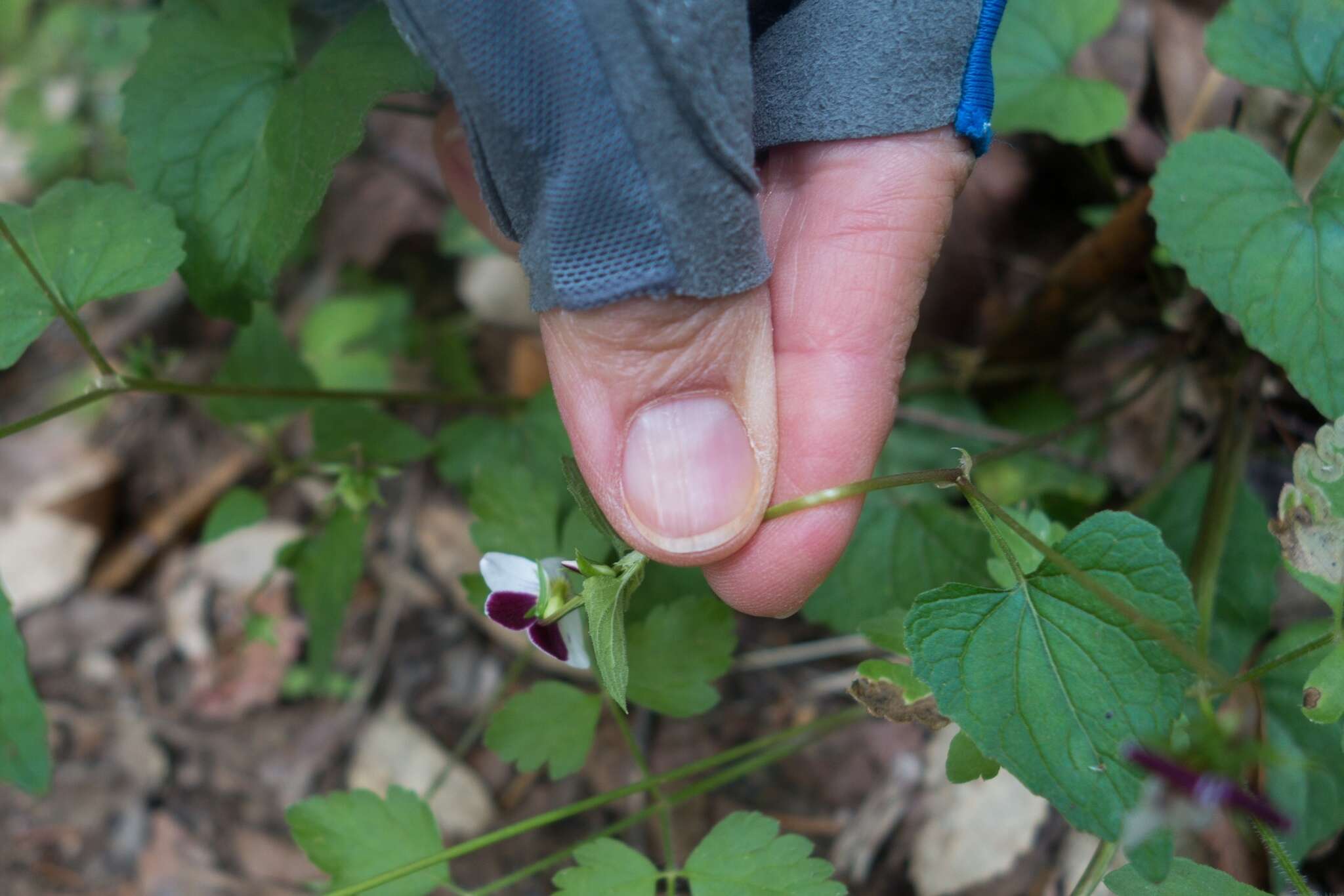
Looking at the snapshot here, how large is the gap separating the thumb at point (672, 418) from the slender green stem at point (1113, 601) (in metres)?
0.31

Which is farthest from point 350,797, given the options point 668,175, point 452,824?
point 668,175

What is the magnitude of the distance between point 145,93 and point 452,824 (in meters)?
1.53

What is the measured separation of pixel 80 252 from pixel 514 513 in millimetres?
769

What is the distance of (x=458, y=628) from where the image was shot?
2.40 m

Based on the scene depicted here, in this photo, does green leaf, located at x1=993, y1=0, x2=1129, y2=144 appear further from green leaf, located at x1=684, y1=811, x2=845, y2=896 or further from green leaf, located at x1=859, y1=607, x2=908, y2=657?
green leaf, located at x1=684, y1=811, x2=845, y2=896

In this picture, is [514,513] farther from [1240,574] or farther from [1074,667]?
[1240,574]

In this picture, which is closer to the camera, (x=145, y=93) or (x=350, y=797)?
(x=350, y=797)

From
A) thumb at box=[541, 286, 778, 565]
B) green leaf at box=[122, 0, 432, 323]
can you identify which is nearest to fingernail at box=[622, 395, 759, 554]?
thumb at box=[541, 286, 778, 565]

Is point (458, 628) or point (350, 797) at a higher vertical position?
point (350, 797)

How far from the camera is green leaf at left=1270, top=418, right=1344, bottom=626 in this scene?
46.9 inches

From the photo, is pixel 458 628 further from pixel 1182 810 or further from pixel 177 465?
pixel 1182 810

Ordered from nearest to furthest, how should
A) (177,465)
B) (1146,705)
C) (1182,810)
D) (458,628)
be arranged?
(1182,810) < (1146,705) < (458,628) < (177,465)

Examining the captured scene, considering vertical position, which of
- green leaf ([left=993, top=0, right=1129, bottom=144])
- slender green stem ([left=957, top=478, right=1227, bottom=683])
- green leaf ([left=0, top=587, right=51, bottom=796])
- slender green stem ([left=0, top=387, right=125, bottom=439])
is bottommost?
green leaf ([left=0, top=587, right=51, bottom=796])

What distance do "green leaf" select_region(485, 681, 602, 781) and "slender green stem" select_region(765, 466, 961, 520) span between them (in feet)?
1.46
